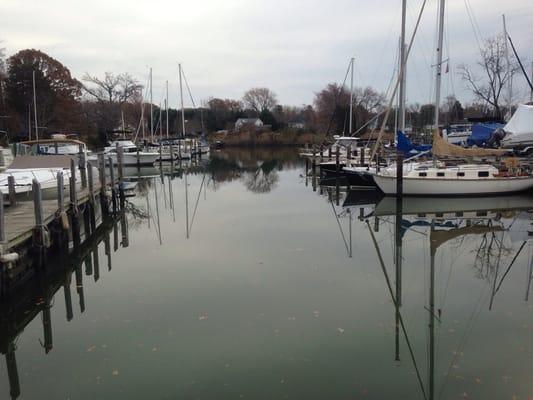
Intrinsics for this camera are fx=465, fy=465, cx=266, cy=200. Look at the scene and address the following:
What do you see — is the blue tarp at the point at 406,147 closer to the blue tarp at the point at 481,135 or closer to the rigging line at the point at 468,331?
the blue tarp at the point at 481,135

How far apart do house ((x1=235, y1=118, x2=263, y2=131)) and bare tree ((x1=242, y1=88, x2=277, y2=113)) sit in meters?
13.9

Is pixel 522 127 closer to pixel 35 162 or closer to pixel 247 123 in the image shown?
pixel 35 162

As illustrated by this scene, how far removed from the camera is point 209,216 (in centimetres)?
1945

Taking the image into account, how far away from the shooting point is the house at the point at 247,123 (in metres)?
90.5

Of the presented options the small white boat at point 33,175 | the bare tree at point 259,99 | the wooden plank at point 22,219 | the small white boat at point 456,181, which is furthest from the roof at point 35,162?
the bare tree at point 259,99

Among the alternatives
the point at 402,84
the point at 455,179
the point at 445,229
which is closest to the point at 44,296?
the point at 445,229

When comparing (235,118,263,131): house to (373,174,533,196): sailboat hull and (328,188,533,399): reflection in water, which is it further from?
(373,174,533,196): sailboat hull

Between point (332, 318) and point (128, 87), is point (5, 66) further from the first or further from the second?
point (332, 318)

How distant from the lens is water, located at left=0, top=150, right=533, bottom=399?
6477 millimetres

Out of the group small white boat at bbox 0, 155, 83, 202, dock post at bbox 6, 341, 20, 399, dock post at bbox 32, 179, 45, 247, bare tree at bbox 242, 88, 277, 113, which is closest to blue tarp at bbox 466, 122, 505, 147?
small white boat at bbox 0, 155, 83, 202

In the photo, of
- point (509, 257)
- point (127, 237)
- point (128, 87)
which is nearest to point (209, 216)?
point (127, 237)

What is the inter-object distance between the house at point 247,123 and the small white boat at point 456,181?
69975 millimetres

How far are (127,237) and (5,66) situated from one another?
5119 centimetres

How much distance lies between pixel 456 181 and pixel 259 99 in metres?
94.5
